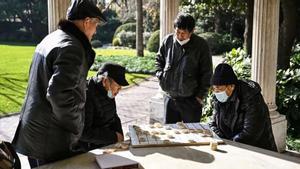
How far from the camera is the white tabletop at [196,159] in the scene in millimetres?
2871

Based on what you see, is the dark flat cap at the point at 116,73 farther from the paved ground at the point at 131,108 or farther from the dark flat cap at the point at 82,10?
the paved ground at the point at 131,108

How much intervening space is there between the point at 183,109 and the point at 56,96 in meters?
2.36

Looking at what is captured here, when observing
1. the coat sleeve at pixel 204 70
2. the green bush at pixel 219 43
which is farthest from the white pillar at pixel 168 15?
the green bush at pixel 219 43

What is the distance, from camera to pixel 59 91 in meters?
2.83

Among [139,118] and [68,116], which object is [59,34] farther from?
[139,118]

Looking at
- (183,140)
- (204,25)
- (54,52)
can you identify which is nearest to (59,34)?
(54,52)

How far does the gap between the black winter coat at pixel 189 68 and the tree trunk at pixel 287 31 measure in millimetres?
3810

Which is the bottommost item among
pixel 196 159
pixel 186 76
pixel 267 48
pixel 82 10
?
pixel 196 159

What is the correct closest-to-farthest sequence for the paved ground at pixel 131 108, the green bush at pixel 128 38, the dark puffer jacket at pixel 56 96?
the dark puffer jacket at pixel 56 96 → the paved ground at pixel 131 108 → the green bush at pixel 128 38

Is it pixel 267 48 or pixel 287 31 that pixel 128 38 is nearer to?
pixel 287 31

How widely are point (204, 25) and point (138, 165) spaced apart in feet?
76.3

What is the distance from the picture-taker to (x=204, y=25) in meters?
25.6

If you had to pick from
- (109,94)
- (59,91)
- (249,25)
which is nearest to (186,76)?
(109,94)

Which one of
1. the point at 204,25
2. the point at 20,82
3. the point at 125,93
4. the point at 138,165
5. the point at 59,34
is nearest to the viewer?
the point at 138,165
